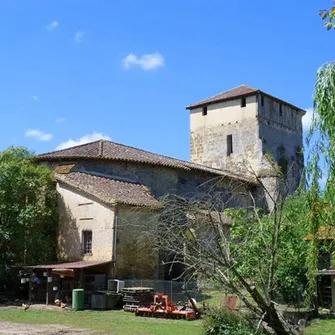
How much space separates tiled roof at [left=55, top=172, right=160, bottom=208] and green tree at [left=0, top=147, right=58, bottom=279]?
1.39 metres

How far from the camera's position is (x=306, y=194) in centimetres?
1023

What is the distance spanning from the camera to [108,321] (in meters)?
20.1

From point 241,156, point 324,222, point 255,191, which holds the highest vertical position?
point 241,156

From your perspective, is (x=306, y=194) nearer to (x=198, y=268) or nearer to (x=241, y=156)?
(x=198, y=268)

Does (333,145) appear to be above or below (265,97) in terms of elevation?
below

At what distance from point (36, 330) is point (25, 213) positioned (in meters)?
11.6

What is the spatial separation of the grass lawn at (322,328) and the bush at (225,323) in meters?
3.46

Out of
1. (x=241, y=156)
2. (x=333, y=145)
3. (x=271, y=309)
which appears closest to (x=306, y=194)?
(x=333, y=145)

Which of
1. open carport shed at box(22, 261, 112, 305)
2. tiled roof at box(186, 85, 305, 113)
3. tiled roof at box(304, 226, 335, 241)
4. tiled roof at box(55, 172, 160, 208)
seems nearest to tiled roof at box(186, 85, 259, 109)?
tiled roof at box(186, 85, 305, 113)

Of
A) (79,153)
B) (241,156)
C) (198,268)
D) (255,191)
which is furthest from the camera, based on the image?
(241,156)

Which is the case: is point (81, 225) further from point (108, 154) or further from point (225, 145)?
point (225, 145)

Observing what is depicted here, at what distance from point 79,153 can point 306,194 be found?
77.8ft

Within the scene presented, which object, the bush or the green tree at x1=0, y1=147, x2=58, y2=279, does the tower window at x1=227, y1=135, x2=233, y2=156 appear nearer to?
the green tree at x1=0, y1=147, x2=58, y2=279

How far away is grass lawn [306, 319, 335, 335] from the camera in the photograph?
653 inches
